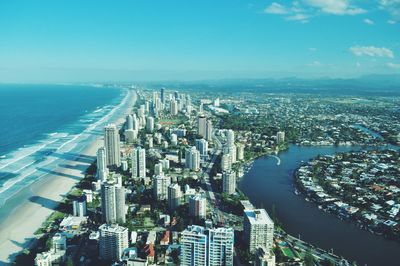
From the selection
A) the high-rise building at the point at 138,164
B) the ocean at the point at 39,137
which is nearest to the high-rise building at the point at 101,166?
the high-rise building at the point at 138,164

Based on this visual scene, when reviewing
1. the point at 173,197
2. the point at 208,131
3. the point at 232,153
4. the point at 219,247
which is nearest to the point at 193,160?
the point at 232,153

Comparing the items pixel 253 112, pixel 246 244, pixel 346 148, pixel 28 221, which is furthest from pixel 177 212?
pixel 253 112

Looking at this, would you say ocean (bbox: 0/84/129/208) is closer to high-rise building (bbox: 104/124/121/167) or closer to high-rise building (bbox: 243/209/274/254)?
high-rise building (bbox: 104/124/121/167)

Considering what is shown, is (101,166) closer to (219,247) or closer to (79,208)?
(79,208)

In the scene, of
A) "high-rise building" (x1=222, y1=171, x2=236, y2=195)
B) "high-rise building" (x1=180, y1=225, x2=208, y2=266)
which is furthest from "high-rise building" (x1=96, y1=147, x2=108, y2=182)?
"high-rise building" (x1=180, y1=225, x2=208, y2=266)

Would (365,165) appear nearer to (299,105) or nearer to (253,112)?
(253,112)

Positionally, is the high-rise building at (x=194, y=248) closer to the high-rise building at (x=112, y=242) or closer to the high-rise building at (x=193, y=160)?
the high-rise building at (x=112, y=242)
